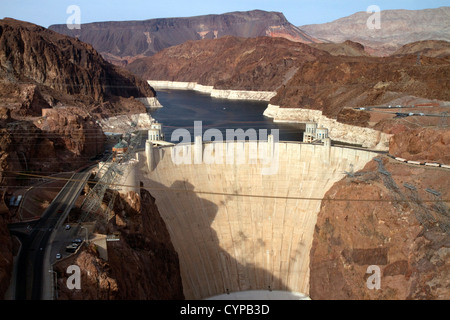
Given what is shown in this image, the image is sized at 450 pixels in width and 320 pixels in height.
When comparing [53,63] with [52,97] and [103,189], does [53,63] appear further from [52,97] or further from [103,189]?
[103,189]

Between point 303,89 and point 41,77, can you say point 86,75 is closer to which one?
point 41,77

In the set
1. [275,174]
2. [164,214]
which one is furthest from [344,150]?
[164,214]

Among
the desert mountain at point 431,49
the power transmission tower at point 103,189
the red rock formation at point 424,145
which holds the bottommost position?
the power transmission tower at point 103,189

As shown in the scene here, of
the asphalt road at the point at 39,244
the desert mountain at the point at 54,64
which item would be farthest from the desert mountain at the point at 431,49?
the asphalt road at the point at 39,244

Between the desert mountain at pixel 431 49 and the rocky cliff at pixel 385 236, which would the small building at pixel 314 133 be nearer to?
the rocky cliff at pixel 385 236

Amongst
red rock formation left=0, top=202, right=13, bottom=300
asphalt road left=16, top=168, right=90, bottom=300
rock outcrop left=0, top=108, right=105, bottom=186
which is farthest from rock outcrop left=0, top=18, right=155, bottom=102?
red rock formation left=0, top=202, right=13, bottom=300

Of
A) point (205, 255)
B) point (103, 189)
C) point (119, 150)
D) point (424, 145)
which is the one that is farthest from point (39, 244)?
point (424, 145)

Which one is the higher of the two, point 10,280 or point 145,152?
point 145,152
